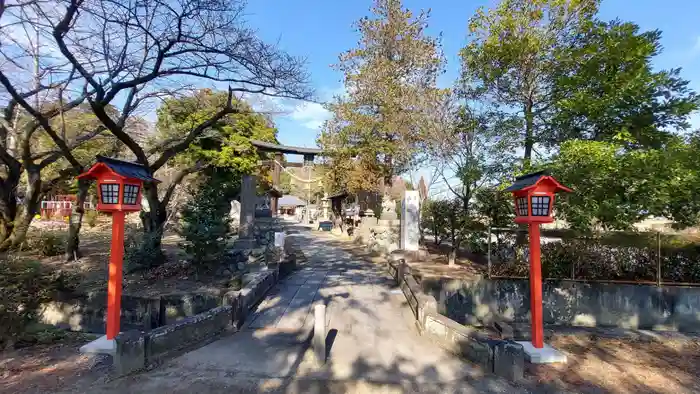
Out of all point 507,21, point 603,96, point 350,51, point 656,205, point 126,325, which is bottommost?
point 126,325

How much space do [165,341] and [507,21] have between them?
38.3 ft

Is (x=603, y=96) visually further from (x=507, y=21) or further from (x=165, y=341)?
(x=165, y=341)

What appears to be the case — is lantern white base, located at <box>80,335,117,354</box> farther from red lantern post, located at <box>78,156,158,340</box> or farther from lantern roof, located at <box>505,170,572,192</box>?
lantern roof, located at <box>505,170,572,192</box>

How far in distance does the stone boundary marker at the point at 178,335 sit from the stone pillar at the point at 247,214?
7.14m

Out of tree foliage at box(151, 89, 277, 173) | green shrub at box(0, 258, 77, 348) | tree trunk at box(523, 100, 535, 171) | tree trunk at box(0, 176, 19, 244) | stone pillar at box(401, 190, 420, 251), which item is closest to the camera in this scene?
green shrub at box(0, 258, 77, 348)

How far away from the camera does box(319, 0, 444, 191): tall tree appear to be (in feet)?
52.7

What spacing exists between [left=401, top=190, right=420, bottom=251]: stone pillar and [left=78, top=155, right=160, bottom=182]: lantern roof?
9437 mm

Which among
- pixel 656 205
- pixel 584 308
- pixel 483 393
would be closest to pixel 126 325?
pixel 483 393

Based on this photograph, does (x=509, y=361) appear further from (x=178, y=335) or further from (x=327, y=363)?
(x=178, y=335)

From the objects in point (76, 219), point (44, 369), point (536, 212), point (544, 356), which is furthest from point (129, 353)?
point (76, 219)

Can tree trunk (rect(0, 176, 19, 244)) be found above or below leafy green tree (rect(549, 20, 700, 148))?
below


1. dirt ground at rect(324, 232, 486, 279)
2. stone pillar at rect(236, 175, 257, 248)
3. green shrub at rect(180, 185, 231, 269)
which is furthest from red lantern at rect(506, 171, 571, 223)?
stone pillar at rect(236, 175, 257, 248)

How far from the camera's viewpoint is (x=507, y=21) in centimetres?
1034

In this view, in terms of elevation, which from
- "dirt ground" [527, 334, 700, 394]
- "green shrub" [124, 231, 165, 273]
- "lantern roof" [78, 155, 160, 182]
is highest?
"lantern roof" [78, 155, 160, 182]
